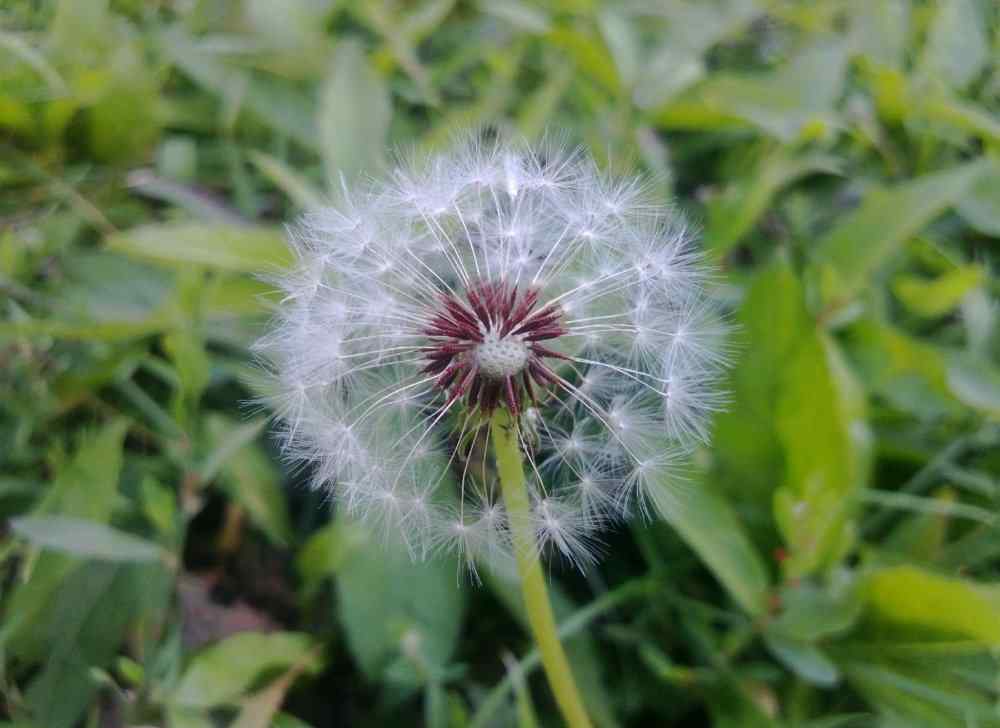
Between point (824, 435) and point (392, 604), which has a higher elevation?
point (824, 435)

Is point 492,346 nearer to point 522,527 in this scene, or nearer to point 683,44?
point 522,527

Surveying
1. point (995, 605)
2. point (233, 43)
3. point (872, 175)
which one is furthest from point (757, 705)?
point (233, 43)

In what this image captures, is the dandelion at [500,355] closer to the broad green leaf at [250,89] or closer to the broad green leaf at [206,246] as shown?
the broad green leaf at [206,246]

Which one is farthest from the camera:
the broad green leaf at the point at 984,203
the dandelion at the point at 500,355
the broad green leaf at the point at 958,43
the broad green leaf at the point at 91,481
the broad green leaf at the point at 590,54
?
the broad green leaf at the point at 958,43

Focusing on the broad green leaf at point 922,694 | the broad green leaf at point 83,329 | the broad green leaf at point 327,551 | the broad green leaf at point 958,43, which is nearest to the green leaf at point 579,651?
the broad green leaf at point 327,551

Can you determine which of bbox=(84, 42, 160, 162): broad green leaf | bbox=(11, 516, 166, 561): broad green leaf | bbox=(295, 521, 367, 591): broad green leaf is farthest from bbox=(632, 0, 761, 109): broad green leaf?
bbox=(11, 516, 166, 561): broad green leaf

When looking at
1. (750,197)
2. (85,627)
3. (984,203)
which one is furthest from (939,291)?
(85,627)
